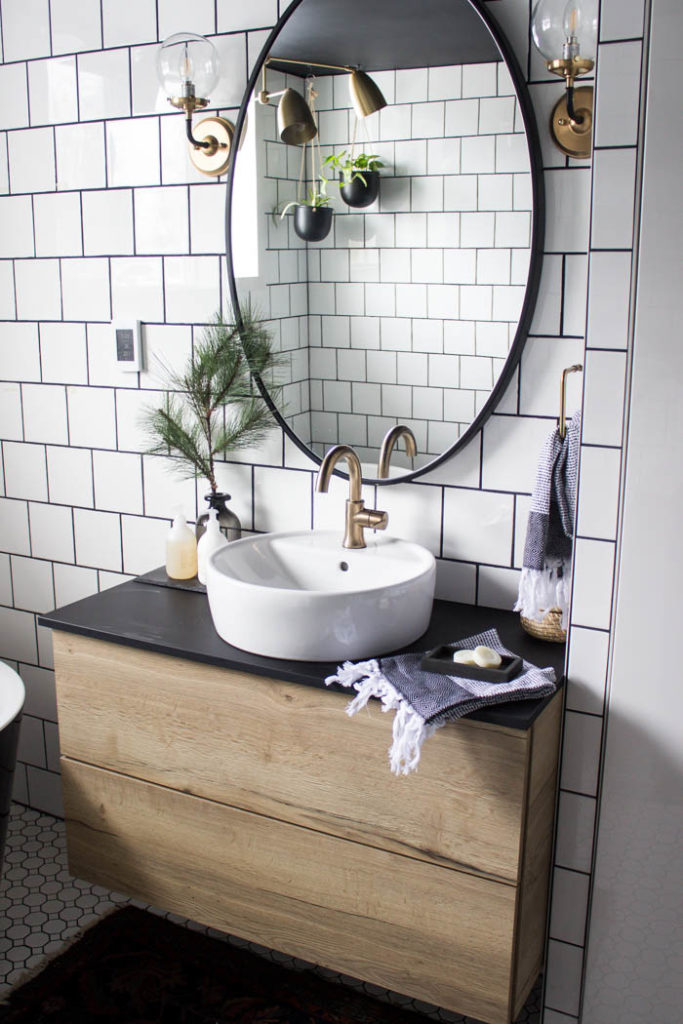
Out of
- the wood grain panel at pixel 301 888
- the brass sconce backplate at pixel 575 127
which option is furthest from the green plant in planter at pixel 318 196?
the wood grain panel at pixel 301 888

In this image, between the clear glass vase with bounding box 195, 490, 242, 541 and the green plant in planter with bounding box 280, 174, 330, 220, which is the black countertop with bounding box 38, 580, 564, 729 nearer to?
the clear glass vase with bounding box 195, 490, 242, 541

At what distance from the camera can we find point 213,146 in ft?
6.95

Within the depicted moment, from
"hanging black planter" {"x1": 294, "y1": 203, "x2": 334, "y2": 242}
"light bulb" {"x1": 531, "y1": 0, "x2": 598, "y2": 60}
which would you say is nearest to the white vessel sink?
"hanging black planter" {"x1": 294, "y1": 203, "x2": 334, "y2": 242}

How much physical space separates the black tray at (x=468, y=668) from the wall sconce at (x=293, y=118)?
106cm

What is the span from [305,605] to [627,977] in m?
0.87

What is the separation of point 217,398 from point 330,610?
0.68 metres

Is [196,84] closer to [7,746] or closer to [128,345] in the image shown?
[128,345]

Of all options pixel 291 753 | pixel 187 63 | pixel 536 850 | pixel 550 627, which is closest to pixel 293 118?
pixel 187 63

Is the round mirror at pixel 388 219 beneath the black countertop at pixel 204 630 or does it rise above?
above

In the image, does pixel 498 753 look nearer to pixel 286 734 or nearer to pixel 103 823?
pixel 286 734

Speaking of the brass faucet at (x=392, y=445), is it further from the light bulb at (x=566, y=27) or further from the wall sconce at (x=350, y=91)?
the light bulb at (x=566, y=27)

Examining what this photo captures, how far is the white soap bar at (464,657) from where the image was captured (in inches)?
65.3

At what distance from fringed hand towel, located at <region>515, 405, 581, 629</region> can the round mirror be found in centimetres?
21

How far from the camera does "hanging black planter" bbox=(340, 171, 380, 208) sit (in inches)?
76.1
